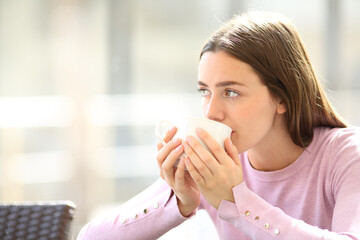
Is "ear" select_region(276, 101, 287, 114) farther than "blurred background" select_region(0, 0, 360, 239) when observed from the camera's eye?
No

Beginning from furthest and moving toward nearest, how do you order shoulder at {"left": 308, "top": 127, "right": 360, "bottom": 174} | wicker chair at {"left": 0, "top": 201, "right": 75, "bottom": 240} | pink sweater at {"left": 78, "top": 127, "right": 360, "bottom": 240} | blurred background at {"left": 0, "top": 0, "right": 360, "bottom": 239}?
1. blurred background at {"left": 0, "top": 0, "right": 360, "bottom": 239}
2. shoulder at {"left": 308, "top": 127, "right": 360, "bottom": 174}
3. pink sweater at {"left": 78, "top": 127, "right": 360, "bottom": 240}
4. wicker chair at {"left": 0, "top": 201, "right": 75, "bottom": 240}

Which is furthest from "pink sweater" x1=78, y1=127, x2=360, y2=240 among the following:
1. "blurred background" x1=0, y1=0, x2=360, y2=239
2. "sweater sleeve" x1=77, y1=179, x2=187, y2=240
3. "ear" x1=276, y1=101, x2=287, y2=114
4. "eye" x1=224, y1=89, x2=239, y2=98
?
"blurred background" x1=0, y1=0, x2=360, y2=239

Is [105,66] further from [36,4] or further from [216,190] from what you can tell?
[216,190]

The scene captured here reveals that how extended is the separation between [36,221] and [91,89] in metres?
2.35

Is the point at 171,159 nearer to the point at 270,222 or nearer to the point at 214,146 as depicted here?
the point at 214,146

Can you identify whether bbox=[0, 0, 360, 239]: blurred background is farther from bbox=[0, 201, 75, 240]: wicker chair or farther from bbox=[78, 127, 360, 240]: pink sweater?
bbox=[0, 201, 75, 240]: wicker chair

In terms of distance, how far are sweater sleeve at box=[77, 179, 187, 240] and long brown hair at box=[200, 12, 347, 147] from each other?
0.38 m

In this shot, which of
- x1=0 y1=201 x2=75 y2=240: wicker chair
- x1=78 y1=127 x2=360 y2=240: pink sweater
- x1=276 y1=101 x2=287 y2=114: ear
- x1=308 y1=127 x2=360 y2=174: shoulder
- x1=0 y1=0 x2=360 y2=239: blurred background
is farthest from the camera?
x1=0 y1=0 x2=360 y2=239: blurred background

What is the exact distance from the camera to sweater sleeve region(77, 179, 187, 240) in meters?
1.30

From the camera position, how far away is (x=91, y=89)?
3.32 metres

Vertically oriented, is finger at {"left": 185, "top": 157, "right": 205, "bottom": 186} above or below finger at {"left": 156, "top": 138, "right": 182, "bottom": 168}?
below

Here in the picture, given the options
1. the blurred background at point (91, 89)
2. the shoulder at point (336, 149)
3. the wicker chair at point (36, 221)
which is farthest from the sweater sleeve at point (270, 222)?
the blurred background at point (91, 89)

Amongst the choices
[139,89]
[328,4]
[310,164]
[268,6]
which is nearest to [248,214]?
[310,164]

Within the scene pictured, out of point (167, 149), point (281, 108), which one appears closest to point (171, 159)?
point (167, 149)
